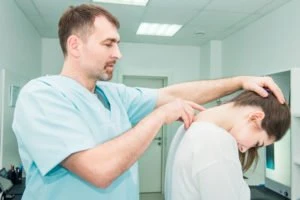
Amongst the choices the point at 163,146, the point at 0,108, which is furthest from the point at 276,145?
the point at 163,146

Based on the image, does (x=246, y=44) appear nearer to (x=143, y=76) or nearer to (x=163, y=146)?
(x=143, y=76)

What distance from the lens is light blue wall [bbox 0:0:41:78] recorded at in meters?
2.84

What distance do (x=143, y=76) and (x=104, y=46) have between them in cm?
406

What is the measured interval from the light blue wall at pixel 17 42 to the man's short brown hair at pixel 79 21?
1969mm

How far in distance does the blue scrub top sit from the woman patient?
227mm

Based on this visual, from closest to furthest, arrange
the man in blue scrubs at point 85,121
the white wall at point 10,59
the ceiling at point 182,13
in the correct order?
the man in blue scrubs at point 85,121 < the white wall at point 10,59 < the ceiling at point 182,13

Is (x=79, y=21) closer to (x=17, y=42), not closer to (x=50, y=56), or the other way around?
(x=17, y=42)

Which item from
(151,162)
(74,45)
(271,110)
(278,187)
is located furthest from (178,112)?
(151,162)

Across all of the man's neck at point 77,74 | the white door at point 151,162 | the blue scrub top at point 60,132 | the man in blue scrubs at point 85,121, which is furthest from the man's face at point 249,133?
the white door at point 151,162

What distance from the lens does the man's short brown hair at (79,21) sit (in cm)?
103

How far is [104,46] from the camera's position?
104cm

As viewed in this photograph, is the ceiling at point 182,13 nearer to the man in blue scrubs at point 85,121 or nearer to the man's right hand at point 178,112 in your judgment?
the man in blue scrubs at point 85,121

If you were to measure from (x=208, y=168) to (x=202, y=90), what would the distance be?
51 centimetres

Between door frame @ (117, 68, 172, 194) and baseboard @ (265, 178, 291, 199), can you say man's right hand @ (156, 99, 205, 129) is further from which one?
door frame @ (117, 68, 172, 194)
